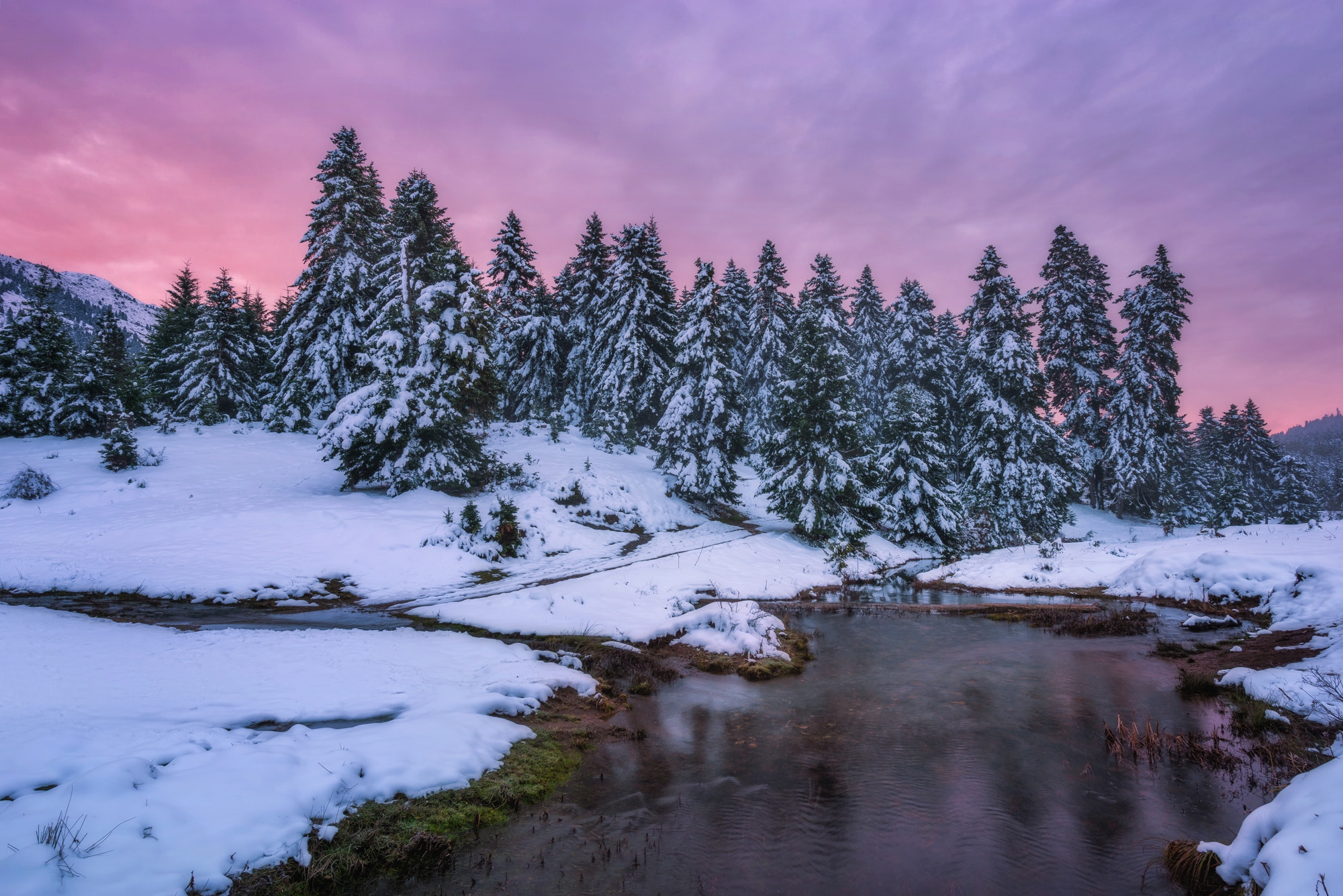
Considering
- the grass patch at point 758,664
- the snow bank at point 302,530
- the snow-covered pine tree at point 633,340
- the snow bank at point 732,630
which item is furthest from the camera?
the snow-covered pine tree at point 633,340

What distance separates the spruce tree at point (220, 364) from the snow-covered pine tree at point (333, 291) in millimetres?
5572

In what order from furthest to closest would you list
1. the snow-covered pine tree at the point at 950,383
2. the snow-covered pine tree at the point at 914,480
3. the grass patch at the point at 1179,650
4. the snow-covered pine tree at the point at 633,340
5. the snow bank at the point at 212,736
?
the snow-covered pine tree at the point at 950,383 < the snow-covered pine tree at the point at 633,340 < the snow-covered pine tree at the point at 914,480 < the grass patch at the point at 1179,650 < the snow bank at the point at 212,736

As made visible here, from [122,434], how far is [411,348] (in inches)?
432

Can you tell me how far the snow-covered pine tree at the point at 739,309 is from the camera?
151ft

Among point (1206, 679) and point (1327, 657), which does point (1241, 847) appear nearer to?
point (1206, 679)

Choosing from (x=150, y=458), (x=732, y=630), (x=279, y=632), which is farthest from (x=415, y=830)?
(x=150, y=458)

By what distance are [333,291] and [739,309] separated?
1166 inches

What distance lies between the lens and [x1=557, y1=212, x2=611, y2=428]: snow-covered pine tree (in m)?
40.9

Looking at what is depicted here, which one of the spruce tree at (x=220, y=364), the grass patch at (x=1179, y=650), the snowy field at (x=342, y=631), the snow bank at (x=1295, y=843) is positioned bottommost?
A: the grass patch at (x=1179, y=650)

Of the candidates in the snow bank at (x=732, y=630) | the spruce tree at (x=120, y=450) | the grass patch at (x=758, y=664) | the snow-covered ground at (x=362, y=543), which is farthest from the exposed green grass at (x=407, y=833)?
the spruce tree at (x=120, y=450)

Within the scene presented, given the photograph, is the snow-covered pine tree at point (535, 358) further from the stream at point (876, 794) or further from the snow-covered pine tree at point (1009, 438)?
the stream at point (876, 794)

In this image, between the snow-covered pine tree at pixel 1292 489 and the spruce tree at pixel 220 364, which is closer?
the spruce tree at pixel 220 364

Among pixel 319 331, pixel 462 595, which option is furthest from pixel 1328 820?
pixel 319 331

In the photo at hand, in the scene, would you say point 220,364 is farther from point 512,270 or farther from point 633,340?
point 633,340
